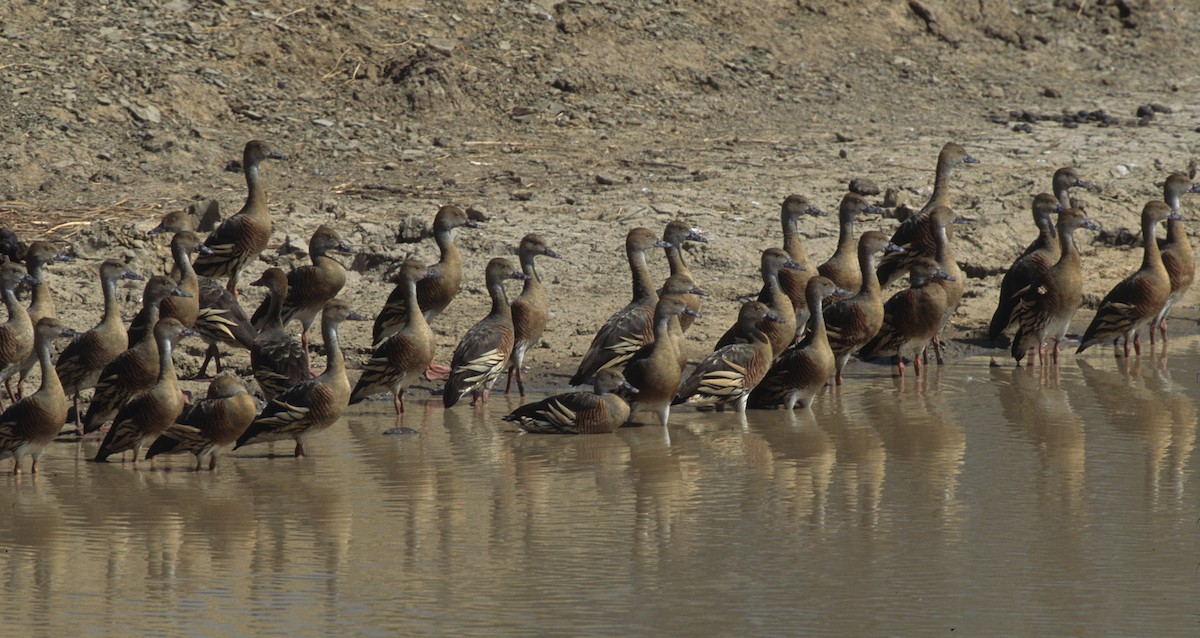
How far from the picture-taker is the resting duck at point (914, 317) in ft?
41.2

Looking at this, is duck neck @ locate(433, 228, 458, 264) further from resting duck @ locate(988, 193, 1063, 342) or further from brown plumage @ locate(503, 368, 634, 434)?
resting duck @ locate(988, 193, 1063, 342)

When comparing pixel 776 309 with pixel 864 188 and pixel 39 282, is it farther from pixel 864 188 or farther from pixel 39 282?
pixel 39 282

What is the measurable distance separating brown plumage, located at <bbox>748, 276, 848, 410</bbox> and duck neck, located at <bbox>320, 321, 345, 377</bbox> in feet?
9.25

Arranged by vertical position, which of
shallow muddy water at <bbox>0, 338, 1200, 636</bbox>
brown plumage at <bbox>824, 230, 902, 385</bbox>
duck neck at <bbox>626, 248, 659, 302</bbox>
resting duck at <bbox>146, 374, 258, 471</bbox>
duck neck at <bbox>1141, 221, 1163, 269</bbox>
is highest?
duck neck at <bbox>1141, 221, 1163, 269</bbox>

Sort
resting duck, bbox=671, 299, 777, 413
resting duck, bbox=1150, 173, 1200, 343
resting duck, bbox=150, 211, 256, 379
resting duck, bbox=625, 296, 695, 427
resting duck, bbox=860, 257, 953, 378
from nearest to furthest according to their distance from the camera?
1. resting duck, bbox=625, 296, 695, 427
2. resting duck, bbox=671, 299, 777, 413
3. resting duck, bbox=150, 211, 256, 379
4. resting duck, bbox=860, 257, 953, 378
5. resting duck, bbox=1150, 173, 1200, 343

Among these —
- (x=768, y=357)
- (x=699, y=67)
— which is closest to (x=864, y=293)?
(x=768, y=357)

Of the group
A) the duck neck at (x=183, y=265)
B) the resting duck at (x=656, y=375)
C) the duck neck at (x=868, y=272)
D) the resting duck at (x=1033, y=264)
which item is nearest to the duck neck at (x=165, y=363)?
the duck neck at (x=183, y=265)

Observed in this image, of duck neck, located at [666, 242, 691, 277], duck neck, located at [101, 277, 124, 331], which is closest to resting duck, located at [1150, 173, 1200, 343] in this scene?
duck neck, located at [666, 242, 691, 277]

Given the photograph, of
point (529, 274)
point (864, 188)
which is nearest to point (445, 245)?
point (529, 274)

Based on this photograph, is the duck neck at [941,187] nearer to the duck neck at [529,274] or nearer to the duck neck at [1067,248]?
the duck neck at [1067,248]

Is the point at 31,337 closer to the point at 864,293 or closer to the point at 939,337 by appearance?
the point at 864,293

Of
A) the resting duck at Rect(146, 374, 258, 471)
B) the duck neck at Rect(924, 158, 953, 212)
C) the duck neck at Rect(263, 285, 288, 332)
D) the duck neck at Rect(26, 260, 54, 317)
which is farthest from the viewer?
the duck neck at Rect(924, 158, 953, 212)

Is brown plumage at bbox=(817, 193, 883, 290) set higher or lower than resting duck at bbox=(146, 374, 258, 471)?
higher

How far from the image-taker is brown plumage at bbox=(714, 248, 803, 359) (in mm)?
12211
